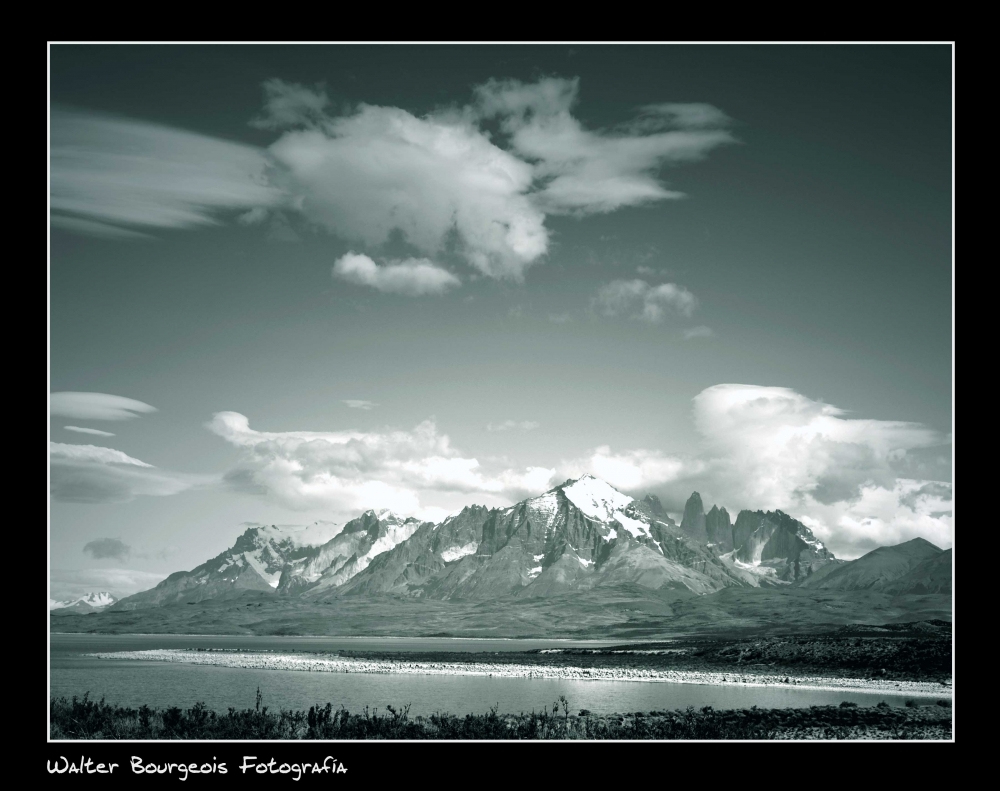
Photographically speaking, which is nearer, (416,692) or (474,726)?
(474,726)

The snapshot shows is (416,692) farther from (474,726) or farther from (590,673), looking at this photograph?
(590,673)

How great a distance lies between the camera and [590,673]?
4636 inches

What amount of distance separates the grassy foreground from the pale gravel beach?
25.6 metres

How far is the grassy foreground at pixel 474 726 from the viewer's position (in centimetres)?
5175

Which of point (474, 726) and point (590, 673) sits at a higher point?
point (474, 726)

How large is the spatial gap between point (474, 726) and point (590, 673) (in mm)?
65775

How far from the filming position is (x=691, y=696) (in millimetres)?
83500

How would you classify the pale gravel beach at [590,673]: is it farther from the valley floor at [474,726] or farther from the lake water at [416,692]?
the valley floor at [474,726]

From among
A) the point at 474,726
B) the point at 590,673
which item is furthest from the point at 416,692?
the point at 590,673

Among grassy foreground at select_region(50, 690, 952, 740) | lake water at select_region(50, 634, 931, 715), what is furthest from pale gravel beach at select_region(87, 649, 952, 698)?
grassy foreground at select_region(50, 690, 952, 740)

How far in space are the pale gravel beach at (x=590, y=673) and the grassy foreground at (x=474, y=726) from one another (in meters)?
25.6

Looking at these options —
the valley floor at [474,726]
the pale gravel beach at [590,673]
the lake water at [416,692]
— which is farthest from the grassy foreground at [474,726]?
the pale gravel beach at [590,673]

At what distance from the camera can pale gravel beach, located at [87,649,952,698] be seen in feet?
293

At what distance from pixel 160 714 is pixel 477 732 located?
21838 mm
